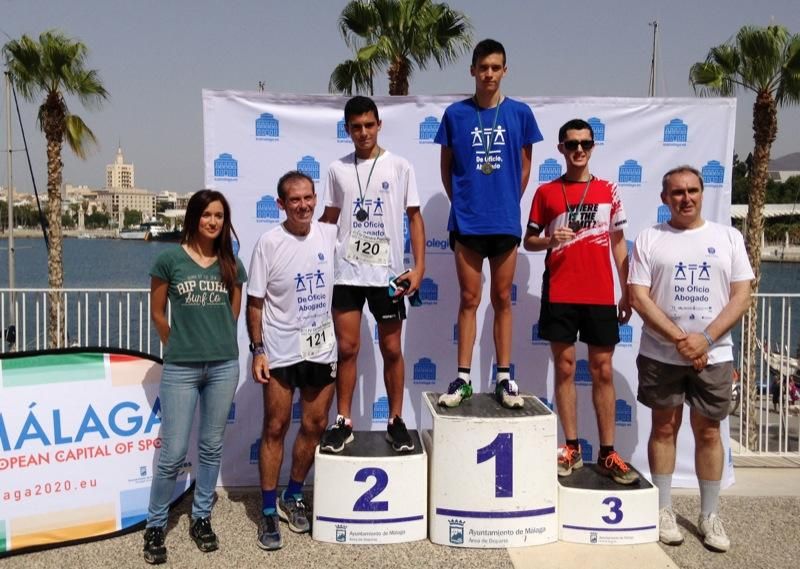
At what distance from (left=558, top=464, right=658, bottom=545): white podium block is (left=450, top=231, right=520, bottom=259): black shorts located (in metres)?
1.26

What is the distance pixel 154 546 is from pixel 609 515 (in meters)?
2.14

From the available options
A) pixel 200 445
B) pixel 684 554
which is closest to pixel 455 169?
pixel 200 445

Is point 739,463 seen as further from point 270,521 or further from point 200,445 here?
point 200,445

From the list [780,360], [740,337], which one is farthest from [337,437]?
[740,337]

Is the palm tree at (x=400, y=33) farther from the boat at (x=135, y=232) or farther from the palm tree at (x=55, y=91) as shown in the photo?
the boat at (x=135, y=232)

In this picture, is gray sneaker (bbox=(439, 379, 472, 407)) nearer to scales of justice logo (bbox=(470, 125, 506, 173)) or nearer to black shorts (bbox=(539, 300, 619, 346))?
black shorts (bbox=(539, 300, 619, 346))

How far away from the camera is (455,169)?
356cm

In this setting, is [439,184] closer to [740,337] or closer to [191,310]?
[191,310]

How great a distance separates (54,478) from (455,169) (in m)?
2.51

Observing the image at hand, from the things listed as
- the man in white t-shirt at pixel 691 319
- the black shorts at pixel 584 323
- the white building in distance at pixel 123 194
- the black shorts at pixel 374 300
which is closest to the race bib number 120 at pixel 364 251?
the black shorts at pixel 374 300

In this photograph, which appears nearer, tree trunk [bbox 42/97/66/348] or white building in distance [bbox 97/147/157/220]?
tree trunk [bbox 42/97/66/348]

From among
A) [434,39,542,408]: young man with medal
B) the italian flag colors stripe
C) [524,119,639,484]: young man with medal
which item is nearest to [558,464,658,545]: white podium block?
[524,119,639,484]: young man with medal

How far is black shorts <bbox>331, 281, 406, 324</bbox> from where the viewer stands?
11.0ft

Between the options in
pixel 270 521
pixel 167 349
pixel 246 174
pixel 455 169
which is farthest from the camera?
pixel 246 174
